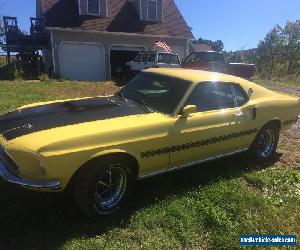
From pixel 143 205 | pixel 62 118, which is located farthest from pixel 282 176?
pixel 62 118

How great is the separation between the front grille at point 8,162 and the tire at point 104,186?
65 cm

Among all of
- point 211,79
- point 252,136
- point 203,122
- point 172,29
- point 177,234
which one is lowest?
point 177,234

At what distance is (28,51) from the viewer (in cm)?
2133

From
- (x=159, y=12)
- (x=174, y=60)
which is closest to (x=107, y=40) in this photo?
(x=159, y=12)

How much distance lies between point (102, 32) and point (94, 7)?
1722 mm

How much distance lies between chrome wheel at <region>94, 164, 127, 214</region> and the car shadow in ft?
0.57

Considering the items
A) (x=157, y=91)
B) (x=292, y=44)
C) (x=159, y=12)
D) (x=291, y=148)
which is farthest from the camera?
(x=292, y=44)

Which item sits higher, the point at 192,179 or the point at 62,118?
the point at 62,118

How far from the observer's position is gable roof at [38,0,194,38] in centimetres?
2028

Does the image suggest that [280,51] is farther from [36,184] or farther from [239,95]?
[36,184]

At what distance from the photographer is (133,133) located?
433 cm

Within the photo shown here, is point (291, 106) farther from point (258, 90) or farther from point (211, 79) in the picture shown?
point (211, 79)

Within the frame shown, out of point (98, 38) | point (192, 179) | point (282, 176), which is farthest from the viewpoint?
point (98, 38)

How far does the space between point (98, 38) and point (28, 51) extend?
13.5ft
